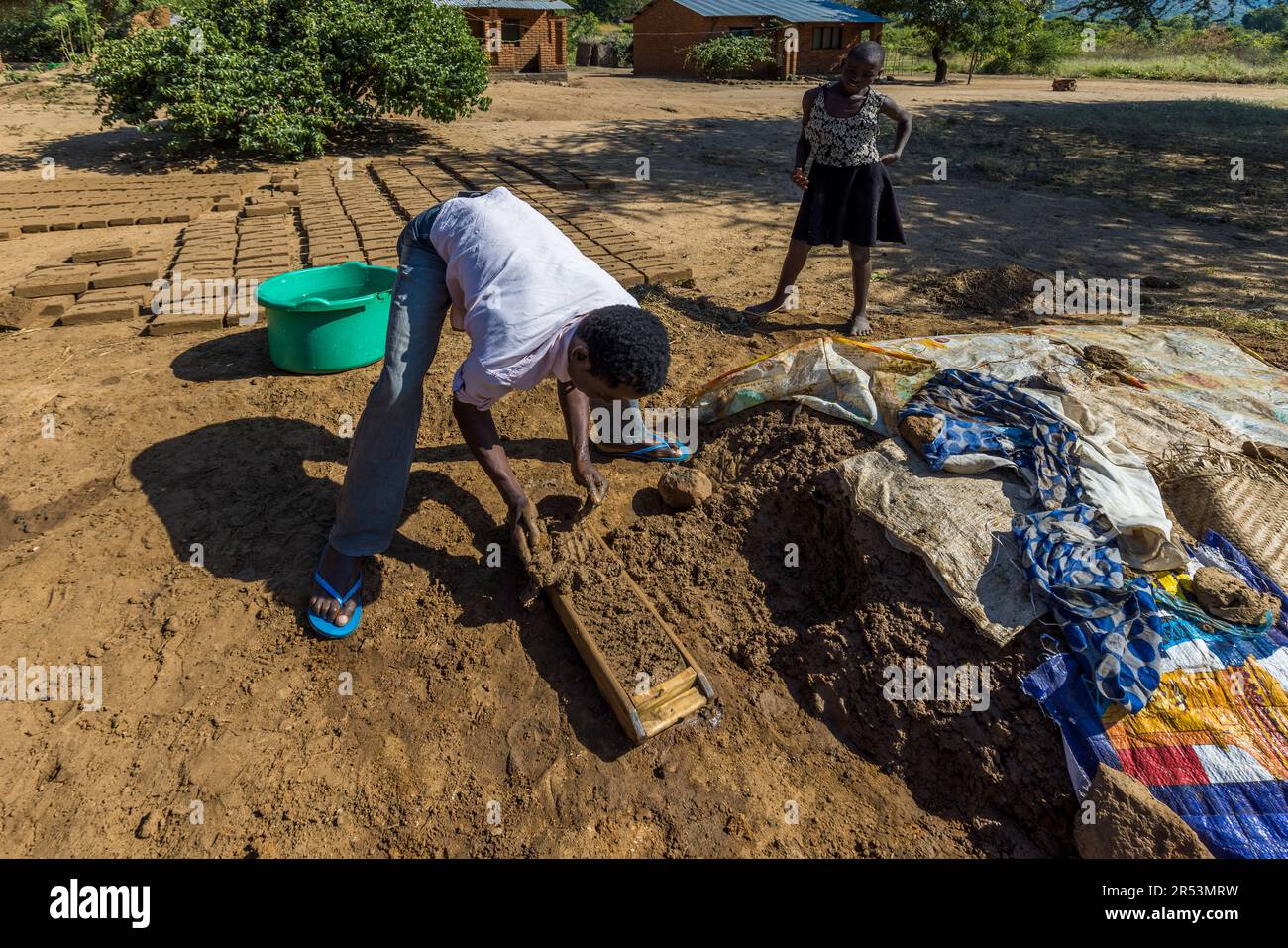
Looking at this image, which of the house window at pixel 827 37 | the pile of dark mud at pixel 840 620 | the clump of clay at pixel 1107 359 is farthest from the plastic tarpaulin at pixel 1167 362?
the house window at pixel 827 37

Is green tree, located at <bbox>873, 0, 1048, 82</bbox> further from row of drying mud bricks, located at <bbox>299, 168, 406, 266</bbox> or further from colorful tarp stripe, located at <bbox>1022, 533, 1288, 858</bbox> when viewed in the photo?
colorful tarp stripe, located at <bbox>1022, 533, 1288, 858</bbox>

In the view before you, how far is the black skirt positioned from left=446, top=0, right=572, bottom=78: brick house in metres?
16.4

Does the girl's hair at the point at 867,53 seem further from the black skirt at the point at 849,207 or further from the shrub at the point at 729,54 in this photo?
the shrub at the point at 729,54

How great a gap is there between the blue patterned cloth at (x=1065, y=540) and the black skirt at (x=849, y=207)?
5.21ft

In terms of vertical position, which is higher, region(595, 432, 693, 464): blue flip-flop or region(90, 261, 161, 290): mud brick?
region(90, 261, 161, 290): mud brick

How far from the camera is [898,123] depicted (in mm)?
4051

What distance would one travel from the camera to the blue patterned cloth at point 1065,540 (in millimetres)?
1987

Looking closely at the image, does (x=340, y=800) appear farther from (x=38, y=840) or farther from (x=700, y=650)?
(x=700, y=650)

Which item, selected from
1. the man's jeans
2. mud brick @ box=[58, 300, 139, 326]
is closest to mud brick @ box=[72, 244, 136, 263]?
mud brick @ box=[58, 300, 139, 326]

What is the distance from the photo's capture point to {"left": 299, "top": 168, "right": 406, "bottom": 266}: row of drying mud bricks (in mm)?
4855

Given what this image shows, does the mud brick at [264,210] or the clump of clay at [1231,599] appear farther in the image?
the mud brick at [264,210]

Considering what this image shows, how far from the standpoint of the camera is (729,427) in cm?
327

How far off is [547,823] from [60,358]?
12.3ft

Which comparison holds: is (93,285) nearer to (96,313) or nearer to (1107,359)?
(96,313)
